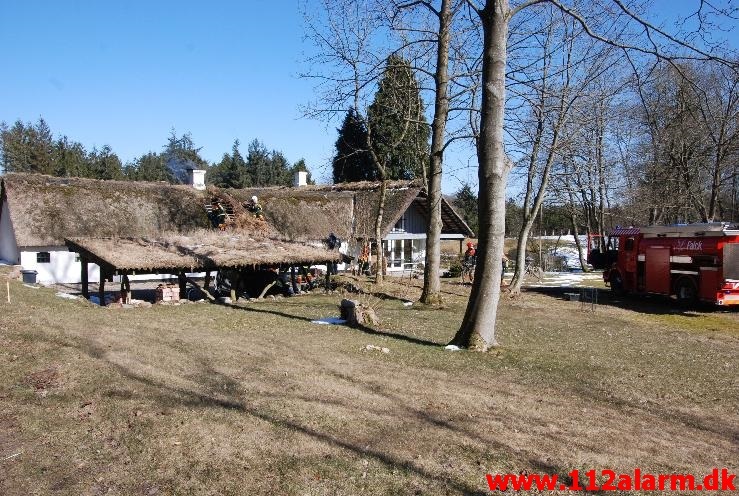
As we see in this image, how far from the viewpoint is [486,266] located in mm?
10070

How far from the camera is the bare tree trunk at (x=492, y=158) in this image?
9.83m

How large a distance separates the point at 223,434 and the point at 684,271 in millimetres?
19953

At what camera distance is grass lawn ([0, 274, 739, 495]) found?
15.2 ft

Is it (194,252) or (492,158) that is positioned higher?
(492,158)

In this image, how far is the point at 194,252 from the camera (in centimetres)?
2017

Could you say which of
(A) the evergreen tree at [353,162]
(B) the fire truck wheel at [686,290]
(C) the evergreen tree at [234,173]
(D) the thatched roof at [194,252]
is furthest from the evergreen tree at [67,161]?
(B) the fire truck wheel at [686,290]

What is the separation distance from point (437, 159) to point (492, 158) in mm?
7685

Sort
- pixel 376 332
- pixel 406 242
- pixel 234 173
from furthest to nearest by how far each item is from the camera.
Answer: pixel 234 173 → pixel 406 242 → pixel 376 332

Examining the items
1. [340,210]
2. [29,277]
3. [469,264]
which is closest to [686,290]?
[469,264]

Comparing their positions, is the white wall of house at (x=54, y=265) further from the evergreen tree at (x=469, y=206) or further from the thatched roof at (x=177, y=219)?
the evergreen tree at (x=469, y=206)

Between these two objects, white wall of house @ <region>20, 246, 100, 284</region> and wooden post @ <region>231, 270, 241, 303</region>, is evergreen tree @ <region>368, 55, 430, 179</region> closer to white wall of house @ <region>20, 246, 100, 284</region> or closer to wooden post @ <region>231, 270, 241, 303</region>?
wooden post @ <region>231, 270, 241, 303</region>

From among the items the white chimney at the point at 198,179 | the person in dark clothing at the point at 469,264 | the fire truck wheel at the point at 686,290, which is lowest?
the fire truck wheel at the point at 686,290

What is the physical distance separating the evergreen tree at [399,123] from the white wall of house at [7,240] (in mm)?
17719

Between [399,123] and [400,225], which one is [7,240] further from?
[400,225]
